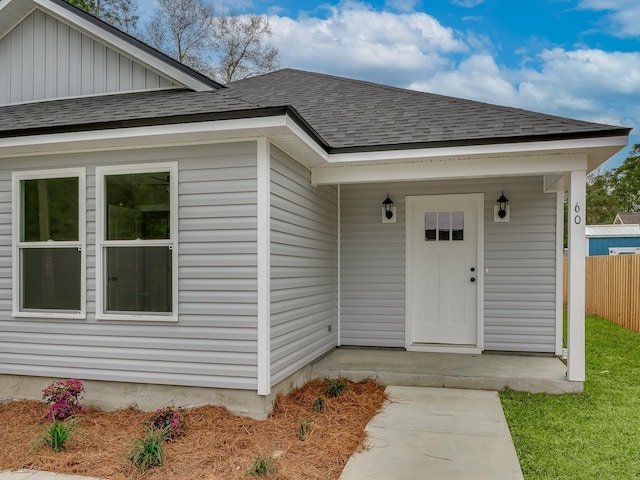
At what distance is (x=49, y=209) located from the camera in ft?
16.2

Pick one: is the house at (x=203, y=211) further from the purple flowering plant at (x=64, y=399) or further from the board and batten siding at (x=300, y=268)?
the purple flowering plant at (x=64, y=399)

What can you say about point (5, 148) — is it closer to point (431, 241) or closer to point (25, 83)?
point (25, 83)

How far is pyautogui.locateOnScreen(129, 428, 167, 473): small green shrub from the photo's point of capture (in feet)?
11.1

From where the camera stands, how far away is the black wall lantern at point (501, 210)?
6.49 meters

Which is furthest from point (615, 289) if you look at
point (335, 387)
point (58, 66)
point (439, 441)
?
point (58, 66)

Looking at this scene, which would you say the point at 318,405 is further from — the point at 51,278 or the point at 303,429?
the point at 51,278

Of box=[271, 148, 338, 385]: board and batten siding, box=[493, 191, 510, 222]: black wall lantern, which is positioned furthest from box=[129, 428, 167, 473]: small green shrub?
box=[493, 191, 510, 222]: black wall lantern

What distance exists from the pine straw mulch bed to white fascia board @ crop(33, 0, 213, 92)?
3.38 metres

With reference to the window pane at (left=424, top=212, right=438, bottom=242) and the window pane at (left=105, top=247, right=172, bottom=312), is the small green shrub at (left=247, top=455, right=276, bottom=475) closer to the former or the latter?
the window pane at (left=105, top=247, right=172, bottom=312)

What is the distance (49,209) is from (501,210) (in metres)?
5.26

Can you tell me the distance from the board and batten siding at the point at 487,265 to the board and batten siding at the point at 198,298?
2.77m

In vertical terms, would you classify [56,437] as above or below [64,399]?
below

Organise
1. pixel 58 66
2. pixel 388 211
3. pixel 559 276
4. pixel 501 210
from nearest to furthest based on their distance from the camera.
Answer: pixel 58 66
pixel 559 276
pixel 501 210
pixel 388 211

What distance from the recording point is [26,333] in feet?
16.4
